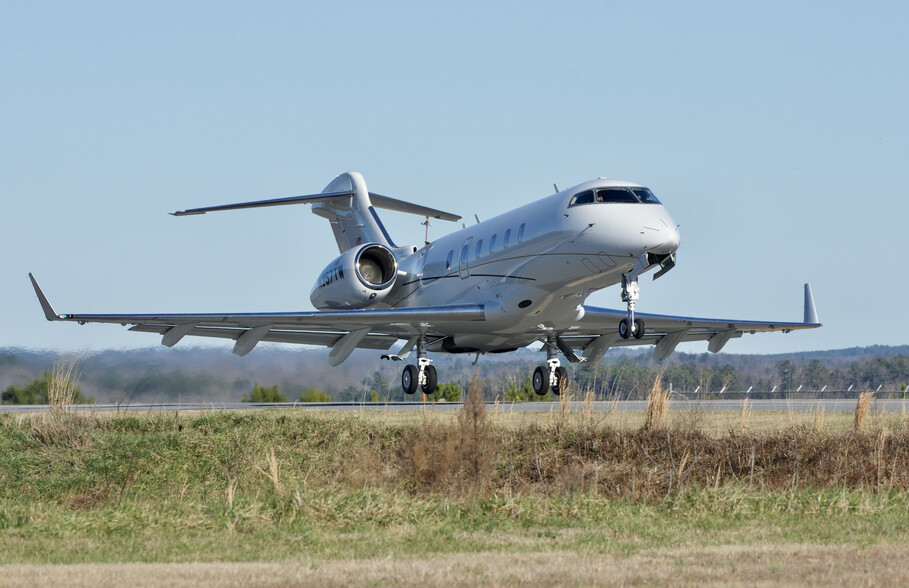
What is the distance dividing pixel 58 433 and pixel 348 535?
27.8ft

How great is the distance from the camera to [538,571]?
8.35 m

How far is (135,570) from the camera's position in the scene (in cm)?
852

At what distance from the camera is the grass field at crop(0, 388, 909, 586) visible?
8.63 metres

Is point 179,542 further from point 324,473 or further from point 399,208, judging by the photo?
point 399,208

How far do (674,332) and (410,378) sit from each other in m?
7.70

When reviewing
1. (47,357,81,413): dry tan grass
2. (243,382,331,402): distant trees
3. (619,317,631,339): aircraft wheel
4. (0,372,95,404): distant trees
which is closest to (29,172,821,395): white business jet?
(619,317,631,339): aircraft wheel

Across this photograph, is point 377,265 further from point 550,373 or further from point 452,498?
point 452,498

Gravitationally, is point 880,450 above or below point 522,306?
below

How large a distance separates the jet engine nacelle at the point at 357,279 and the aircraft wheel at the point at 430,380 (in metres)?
3.00

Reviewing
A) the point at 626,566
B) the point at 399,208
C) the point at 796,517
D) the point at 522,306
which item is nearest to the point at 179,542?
the point at 626,566

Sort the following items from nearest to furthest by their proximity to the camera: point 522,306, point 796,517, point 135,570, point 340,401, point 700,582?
1. point 700,582
2. point 135,570
3. point 796,517
4. point 522,306
5. point 340,401

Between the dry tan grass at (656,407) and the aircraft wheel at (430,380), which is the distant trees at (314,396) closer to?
the aircraft wheel at (430,380)

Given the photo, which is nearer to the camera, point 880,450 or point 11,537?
point 11,537

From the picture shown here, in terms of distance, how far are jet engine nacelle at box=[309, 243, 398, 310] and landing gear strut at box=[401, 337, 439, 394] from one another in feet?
7.41
